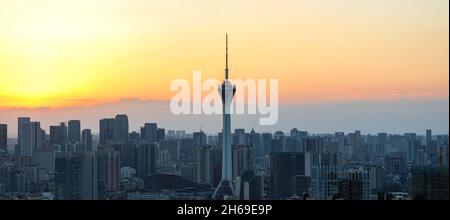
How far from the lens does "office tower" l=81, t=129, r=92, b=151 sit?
17.2ft

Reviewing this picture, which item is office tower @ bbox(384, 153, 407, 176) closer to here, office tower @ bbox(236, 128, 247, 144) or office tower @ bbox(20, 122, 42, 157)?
office tower @ bbox(236, 128, 247, 144)

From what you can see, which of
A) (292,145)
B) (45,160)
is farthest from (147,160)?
(292,145)

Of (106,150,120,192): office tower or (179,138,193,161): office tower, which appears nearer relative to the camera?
(106,150,120,192): office tower

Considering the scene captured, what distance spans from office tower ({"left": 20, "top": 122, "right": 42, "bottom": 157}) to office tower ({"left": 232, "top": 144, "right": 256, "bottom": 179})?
6.04 ft

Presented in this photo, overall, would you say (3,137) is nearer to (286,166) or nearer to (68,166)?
(68,166)

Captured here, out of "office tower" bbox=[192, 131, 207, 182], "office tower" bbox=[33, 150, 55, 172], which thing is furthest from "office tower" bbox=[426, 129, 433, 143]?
"office tower" bbox=[33, 150, 55, 172]

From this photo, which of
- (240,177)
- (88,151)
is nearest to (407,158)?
(240,177)

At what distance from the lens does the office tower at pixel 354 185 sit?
2.89 meters

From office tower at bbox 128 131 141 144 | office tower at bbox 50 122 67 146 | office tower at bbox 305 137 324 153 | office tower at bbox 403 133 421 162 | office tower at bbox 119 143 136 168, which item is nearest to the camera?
office tower at bbox 403 133 421 162

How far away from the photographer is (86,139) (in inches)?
206

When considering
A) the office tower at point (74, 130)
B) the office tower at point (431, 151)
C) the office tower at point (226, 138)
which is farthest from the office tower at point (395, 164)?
the office tower at point (74, 130)

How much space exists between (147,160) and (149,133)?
260mm
